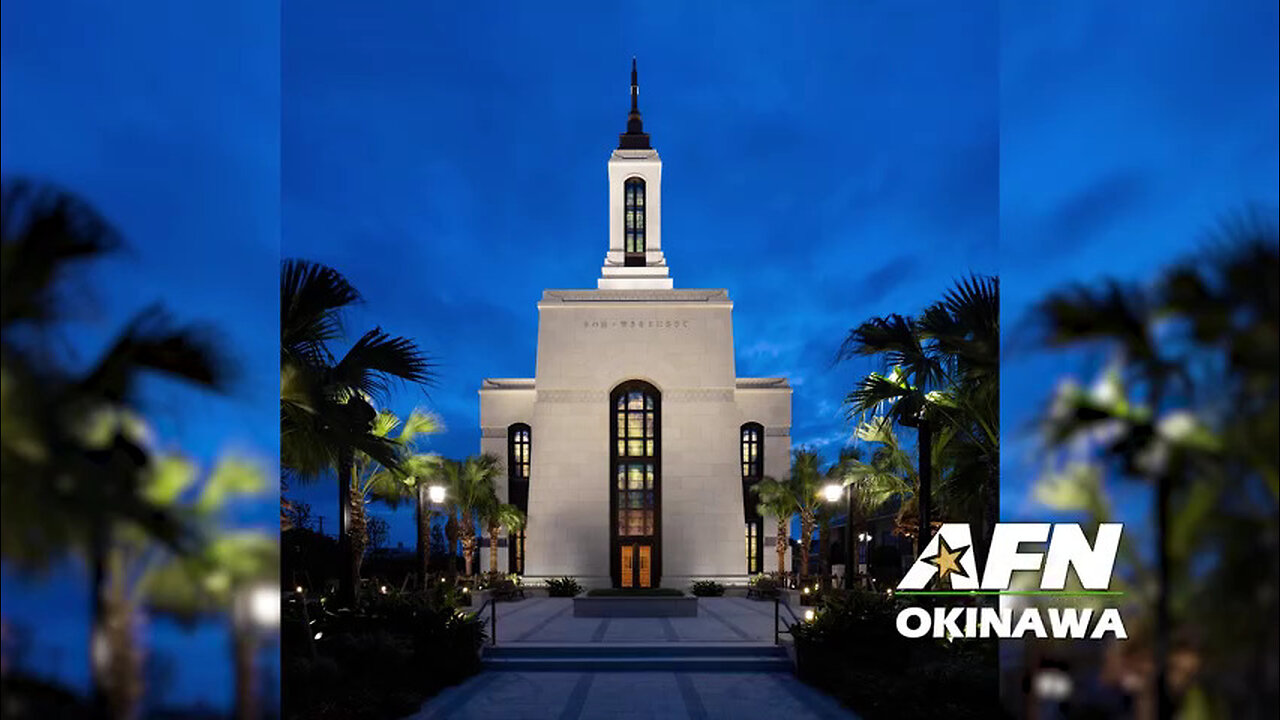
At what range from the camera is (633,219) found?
4112 centimetres

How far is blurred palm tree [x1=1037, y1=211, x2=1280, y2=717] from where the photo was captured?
4000 millimetres

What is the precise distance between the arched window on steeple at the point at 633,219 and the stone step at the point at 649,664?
2814 cm

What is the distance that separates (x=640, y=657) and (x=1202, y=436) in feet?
40.5

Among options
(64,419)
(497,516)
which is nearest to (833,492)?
(497,516)

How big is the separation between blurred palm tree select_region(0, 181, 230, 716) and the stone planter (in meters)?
19.8

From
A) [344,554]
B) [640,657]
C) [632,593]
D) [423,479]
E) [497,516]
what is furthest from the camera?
[497,516]

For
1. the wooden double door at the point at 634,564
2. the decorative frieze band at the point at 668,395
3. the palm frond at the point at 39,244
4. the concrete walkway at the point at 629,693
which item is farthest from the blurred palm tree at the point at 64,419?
the wooden double door at the point at 634,564

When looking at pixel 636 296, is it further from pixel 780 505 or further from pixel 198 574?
pixel 198 574

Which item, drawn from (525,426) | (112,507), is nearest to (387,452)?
(112,507)

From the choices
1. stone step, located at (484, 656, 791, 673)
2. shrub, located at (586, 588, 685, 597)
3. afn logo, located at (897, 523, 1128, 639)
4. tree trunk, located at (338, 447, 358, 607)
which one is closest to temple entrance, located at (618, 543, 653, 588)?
shrub, located at (586, 588, 685, 597)

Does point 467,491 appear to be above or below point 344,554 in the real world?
below

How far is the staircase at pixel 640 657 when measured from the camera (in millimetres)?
14180

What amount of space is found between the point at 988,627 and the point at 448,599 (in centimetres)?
985

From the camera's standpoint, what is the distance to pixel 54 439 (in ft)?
13.2
